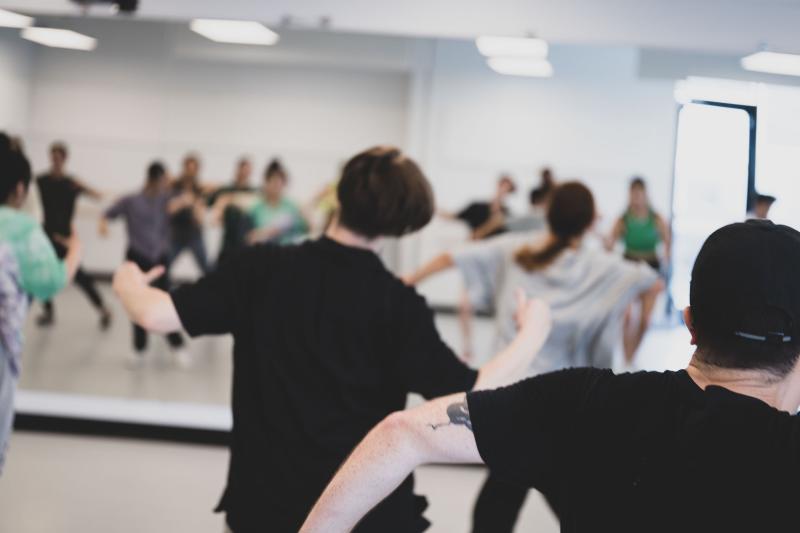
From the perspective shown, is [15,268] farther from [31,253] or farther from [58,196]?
[58,196]

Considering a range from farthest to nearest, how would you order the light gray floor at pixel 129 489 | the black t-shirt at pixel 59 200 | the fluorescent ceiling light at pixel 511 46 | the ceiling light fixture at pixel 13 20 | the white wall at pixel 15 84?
the black t-shirt at pixel 59 200, the white wall at pixel 15 84, the ceiling light fixture at pixel 13 20, the fluorescent ceiling light at pixel 511 46, the light gray floor at pixel 129 489

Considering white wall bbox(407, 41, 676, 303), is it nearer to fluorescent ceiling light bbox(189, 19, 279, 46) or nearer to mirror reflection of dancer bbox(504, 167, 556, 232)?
mirror reflection of dancer bbox(504, 167, 556, 232)

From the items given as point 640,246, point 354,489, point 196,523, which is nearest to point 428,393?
point 354,489

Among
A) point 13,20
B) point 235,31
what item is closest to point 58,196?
point 13,20

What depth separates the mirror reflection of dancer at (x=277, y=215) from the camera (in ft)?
17.5

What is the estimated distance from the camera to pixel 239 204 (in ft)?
18.4

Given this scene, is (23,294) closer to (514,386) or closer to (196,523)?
(196,523)

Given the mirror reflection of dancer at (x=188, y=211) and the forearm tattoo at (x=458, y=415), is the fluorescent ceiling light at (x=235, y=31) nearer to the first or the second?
the mirror reflection of dancer at (x=188, y=211)

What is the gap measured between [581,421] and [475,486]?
3305 mm

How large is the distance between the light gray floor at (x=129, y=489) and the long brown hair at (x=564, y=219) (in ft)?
4.40

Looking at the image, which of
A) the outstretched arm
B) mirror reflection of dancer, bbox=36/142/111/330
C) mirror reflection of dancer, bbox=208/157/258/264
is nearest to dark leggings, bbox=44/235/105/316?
mirror reflection of dancer, bbox=36/142/111/330

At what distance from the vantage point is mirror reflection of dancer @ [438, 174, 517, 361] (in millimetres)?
5113

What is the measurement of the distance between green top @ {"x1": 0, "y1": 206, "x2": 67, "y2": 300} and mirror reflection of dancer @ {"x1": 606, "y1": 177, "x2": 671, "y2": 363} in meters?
2.87

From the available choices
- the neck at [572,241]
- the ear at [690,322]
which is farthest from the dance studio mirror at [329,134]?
the ear at [690,322]
